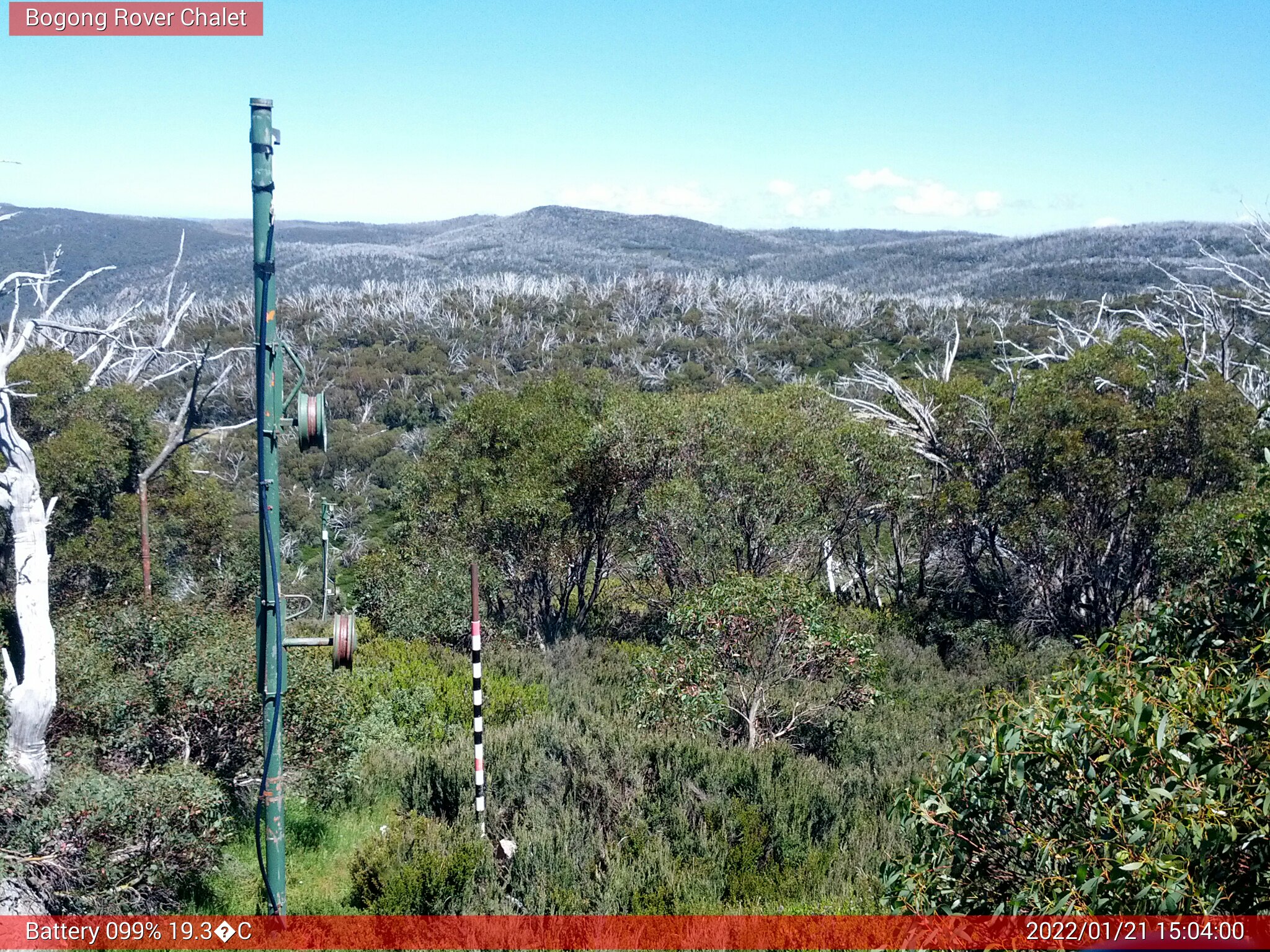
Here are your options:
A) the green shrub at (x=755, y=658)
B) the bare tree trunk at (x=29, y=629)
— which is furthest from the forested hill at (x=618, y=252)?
the bare tree trunk at (x=29, y=629)

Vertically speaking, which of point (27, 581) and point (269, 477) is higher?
point (269, 477)

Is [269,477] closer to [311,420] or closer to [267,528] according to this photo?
[267,528]

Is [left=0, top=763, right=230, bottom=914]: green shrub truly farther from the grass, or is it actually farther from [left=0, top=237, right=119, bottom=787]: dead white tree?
[left=0, top=237, right=119, bottom=787]: dead white tree

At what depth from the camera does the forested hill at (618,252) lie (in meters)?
79.8

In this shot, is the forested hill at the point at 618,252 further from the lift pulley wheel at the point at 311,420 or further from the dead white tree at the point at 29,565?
the lift pulley wheel at the point at 311,420

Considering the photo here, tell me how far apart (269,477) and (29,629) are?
4.87 meters

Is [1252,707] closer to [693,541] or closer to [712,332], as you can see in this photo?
[693,541]

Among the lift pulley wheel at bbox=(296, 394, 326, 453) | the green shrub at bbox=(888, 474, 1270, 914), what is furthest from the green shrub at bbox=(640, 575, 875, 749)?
the green shrub at bbox=(888, 474, 1270, 914)

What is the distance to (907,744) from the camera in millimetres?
11125

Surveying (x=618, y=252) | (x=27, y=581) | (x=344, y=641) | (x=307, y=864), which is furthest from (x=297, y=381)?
(x=618, y=252)

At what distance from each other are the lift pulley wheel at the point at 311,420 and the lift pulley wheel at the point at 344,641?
3.22ft

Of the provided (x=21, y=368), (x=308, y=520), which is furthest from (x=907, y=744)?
(x=308, y=520)

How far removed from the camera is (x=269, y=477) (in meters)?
5.45

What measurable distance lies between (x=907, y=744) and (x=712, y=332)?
2023 inches
